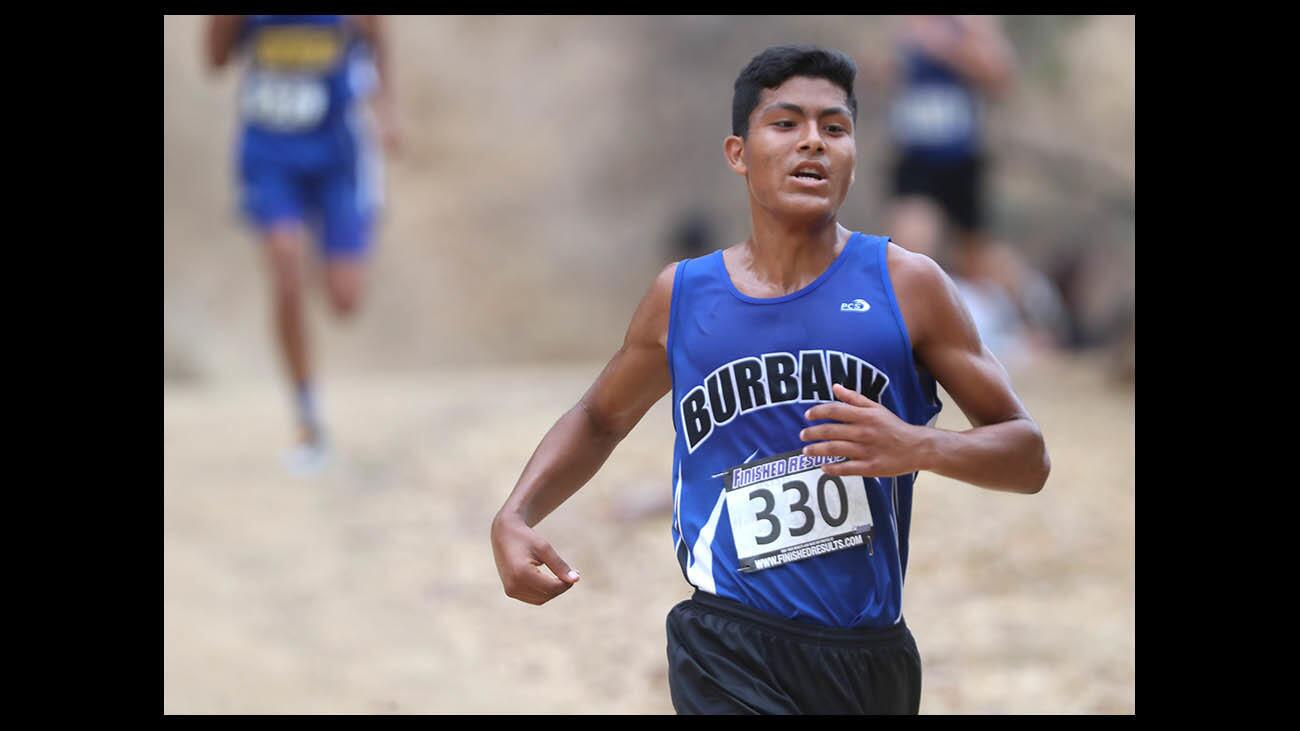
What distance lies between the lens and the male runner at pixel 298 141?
7.54 metres

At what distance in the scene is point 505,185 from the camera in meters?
15.2

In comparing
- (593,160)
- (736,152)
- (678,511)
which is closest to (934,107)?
(593,160)

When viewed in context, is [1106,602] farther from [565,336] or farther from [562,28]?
[562,28]

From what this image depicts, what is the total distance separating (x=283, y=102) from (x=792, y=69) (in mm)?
5346

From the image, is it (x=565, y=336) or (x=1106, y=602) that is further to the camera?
(x=565, y=336)

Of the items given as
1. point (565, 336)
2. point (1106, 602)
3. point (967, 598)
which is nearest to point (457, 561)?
point (967, 598)

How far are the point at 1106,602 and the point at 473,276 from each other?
30.8 feet

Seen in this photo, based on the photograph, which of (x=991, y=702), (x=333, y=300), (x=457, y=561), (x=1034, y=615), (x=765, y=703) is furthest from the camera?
(x=333, y=300)

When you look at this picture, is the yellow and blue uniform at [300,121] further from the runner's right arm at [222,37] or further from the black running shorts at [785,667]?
the black running shorts at [785,667]

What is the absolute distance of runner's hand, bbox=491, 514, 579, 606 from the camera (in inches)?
110

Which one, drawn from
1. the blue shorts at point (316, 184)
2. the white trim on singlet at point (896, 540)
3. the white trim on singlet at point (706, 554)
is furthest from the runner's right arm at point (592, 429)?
the blue shorts at point (316, 184)

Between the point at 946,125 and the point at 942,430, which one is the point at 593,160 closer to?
the point at 946,125

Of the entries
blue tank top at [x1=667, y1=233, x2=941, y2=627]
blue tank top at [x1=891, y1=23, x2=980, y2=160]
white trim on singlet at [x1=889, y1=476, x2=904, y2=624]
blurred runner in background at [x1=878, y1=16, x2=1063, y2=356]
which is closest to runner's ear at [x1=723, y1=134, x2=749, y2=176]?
blue tank top at [x1=667, y1=233, x2=941, y2=627]

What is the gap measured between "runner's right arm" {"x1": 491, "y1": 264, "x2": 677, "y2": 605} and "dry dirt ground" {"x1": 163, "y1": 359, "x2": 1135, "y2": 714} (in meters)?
2.72
